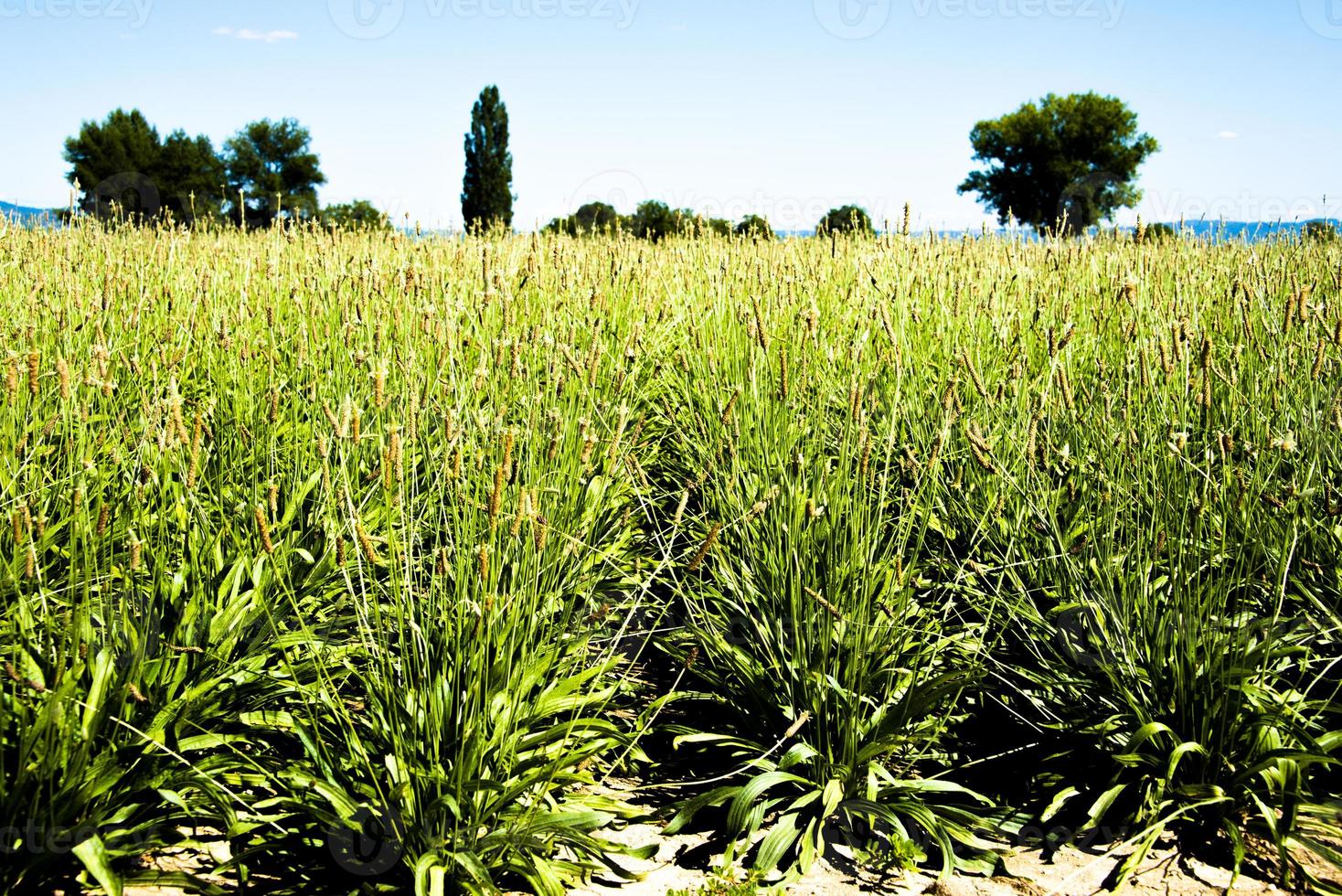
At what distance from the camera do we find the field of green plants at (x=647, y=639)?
1.94 metres

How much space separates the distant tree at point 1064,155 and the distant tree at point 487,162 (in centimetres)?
2026

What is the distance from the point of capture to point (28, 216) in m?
7.53

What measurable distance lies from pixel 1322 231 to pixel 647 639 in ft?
25.3

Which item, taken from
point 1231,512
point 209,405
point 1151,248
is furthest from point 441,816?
point 1151,248

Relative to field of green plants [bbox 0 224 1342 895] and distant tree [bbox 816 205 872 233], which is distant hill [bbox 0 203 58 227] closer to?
field of green plants [bbox 0 224 1342 895]

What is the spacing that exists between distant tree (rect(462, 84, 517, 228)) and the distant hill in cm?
2330

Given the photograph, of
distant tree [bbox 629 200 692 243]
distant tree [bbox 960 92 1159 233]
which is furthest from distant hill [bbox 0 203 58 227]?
distant tree [bbox 960 92 1159 233]

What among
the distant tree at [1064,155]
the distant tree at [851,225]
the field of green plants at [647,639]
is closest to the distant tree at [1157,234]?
the distant tree at [851,225]

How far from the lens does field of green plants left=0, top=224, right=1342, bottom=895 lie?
6.35ft

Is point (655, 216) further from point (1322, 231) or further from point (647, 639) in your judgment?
point (647, 639)
